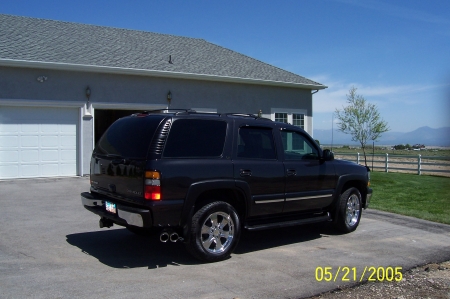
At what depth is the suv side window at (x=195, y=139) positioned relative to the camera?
6158mm

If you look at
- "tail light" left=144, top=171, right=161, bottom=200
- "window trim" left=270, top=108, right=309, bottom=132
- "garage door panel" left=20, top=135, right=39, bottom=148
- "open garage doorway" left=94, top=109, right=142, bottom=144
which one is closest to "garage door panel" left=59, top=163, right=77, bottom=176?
"garage door panel" left=20, top=135, right=39, bottom=148

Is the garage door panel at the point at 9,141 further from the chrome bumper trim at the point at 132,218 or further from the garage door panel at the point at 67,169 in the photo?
the chrome bumper trim at the point at 132,218

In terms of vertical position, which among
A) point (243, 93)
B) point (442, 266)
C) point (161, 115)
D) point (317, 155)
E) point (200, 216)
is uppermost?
point (243, 93)

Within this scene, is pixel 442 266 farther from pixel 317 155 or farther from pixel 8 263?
pixel 8 263

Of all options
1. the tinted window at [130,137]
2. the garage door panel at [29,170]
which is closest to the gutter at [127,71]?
the garage door panel at [29,170]

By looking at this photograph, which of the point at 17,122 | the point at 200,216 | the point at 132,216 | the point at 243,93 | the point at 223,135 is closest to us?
the point at 132,216

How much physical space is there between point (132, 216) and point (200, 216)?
35.9 inches

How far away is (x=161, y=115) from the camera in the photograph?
6.43 meters

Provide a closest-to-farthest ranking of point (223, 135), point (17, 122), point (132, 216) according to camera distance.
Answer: point (132, 216) < point (223, 135) < point (17, 122)

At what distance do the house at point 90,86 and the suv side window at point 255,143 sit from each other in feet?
29.6

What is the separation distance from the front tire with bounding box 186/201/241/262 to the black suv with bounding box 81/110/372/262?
13 millimetres

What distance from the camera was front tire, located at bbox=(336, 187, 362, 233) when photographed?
8.19 meters

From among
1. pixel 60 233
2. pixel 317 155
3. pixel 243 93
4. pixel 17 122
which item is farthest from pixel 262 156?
pixel 243 93

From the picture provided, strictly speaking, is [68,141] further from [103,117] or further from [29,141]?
[103,117]
